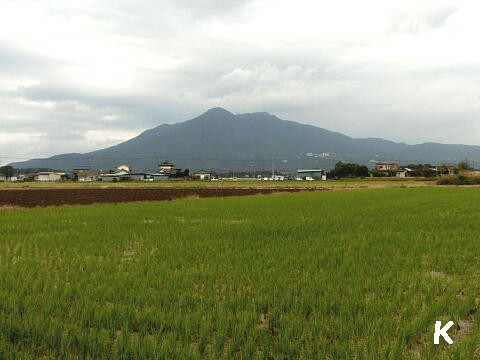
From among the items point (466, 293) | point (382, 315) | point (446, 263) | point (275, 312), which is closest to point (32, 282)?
point (275, 312)

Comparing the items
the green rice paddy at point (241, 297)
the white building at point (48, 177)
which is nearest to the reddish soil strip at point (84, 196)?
the green rice paddy at point (241, 297)

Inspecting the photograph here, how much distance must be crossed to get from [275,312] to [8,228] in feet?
36.4

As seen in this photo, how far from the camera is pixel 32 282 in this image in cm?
561

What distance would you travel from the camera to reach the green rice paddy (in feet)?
11.4
